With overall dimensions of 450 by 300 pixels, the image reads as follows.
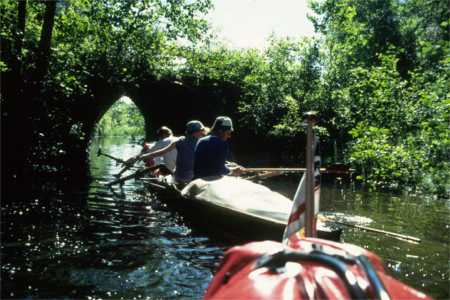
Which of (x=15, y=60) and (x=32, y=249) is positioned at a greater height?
(x=15, y=60)

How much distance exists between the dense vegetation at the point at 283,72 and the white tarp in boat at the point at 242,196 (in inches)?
116

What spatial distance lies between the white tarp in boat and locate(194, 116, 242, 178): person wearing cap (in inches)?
13.7

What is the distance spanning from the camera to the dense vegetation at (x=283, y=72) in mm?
9117

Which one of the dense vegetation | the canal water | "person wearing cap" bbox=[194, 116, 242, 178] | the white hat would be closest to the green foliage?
the dense vegetation

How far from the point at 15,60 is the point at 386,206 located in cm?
1081

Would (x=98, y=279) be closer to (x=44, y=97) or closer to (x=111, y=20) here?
(x=44, y=97)

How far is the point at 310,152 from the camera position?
374 cm

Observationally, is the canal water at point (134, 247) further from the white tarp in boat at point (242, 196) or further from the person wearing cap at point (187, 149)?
the person wearing cap at point (187, 149)

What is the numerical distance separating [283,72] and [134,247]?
64.2 feet

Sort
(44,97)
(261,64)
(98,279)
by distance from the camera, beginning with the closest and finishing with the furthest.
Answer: (98,279)
(44,97)
(261,64)

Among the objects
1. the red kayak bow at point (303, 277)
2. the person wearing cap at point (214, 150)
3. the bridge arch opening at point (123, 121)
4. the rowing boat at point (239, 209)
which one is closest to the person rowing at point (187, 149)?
the person wearing cap at point (214, 150)

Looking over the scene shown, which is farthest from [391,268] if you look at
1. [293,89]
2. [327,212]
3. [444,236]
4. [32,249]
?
[293,89]

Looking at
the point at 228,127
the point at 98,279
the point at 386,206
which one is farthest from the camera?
the point at 386,206

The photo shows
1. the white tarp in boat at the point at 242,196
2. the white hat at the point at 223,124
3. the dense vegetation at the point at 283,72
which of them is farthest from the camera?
the dense vegetation at the point at 283,72
